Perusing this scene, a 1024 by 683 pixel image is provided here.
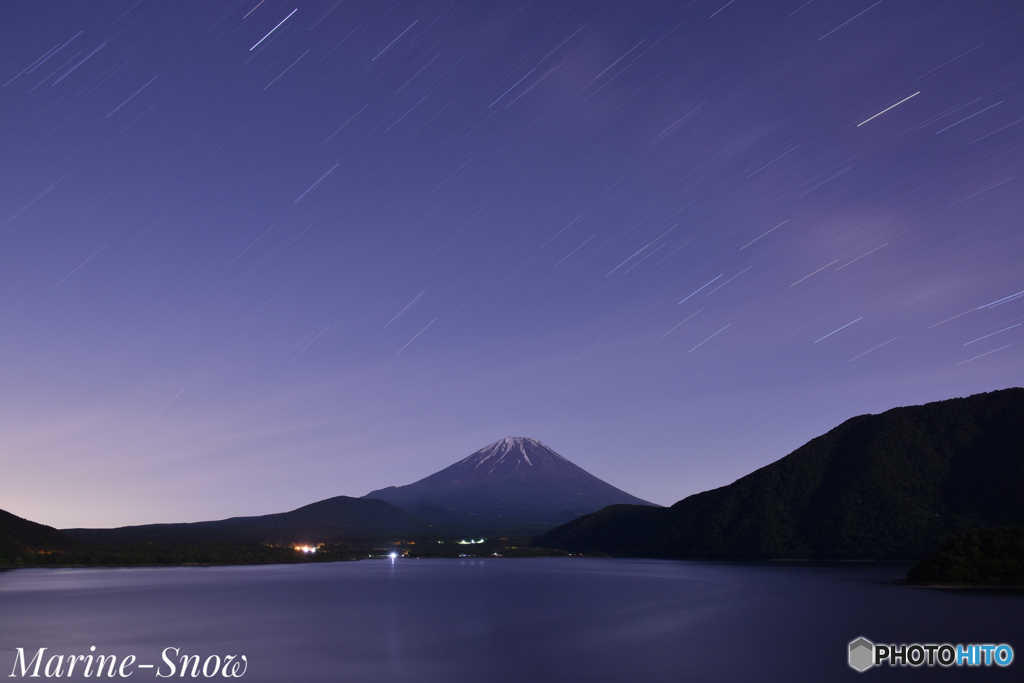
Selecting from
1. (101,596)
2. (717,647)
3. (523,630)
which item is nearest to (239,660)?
(523,630)

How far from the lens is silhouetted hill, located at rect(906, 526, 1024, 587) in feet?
178

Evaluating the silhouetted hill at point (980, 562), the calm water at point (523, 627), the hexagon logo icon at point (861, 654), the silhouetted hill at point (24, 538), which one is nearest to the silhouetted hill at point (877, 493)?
the silhouetted hill at point (980, 562)

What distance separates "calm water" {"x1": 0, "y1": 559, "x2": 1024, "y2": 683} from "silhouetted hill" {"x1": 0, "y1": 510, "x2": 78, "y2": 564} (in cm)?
5662

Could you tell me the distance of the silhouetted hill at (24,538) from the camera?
11162 centimetres

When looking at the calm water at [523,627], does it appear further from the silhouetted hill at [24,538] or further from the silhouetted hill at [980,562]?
the silhouetted hill at [24,538]

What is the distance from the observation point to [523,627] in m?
37.0

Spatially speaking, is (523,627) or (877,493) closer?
(523,627)

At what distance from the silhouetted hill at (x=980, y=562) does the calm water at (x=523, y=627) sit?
471cm

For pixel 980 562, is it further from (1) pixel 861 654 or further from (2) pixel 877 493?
(2) pixel 877 493

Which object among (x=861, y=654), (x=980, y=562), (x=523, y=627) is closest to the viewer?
(x=861, y=654)

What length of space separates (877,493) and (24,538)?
133 meters

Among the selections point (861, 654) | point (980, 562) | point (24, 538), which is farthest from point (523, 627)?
point (24, 538)

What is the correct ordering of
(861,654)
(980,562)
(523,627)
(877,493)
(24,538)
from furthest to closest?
(24,538)
(877,493)
(980,562)
(523,627)
(861,654)

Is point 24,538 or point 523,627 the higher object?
point 24,538
